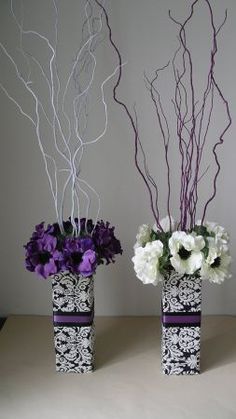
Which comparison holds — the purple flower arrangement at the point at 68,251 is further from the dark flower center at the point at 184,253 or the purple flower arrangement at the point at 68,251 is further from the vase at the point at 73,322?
the dark flower center at the point at 184,253

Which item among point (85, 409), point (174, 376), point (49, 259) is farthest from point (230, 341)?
point (49, 259)

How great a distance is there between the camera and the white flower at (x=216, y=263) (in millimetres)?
1067

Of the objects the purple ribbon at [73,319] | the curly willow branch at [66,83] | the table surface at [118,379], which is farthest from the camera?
the curly willow branch at [66,83]

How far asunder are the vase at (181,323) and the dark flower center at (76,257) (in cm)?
21

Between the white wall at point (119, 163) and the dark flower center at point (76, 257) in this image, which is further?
the white wall at point (119, 163)

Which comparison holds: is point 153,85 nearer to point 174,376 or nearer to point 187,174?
point 187,174

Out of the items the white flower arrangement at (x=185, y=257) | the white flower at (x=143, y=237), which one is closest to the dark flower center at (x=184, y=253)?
the white flower arrangement at (x=185, y=257)

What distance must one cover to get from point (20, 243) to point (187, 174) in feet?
1.77

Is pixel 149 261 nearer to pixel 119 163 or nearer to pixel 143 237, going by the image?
pixel 143 237

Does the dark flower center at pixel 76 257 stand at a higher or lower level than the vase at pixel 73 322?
higher

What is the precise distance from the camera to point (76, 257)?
111cm

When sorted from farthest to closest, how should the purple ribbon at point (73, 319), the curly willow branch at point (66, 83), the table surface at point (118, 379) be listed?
the curly willow branch at point (66, 83)
the purple ribbon at point (73, 319)
the table surface at point (118, 379)

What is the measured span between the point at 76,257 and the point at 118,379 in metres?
0.32

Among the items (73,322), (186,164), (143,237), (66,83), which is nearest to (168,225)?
(143,237)
